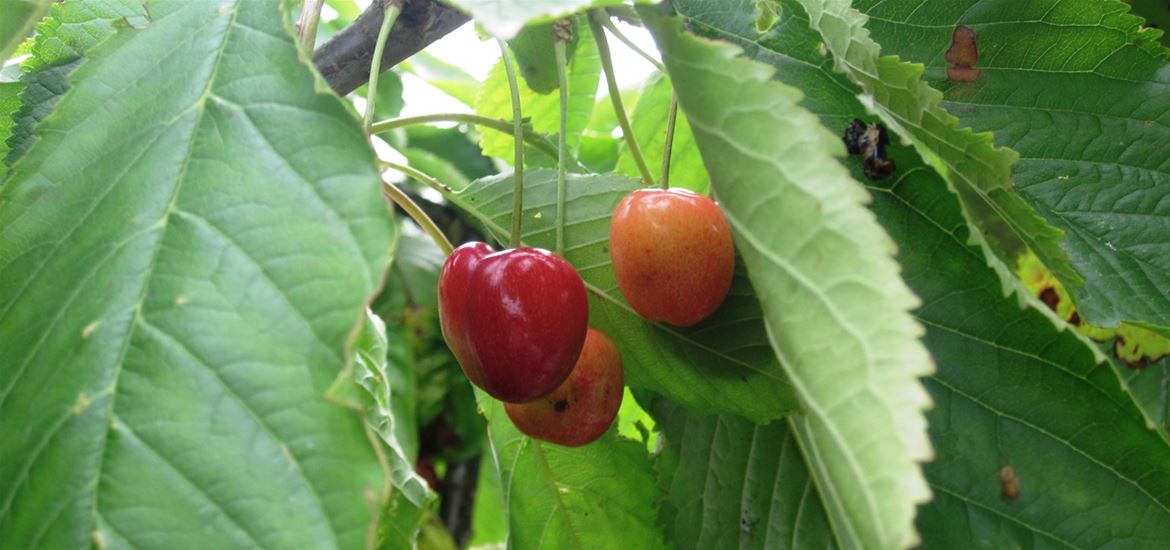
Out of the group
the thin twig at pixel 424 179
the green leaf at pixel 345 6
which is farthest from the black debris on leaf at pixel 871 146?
the green leaf at pixel 345 6

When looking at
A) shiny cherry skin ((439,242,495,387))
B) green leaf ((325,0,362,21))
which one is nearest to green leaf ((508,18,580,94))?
shiny cherry skin ((439,242,495,387))

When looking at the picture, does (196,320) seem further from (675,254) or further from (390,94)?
(390,94)

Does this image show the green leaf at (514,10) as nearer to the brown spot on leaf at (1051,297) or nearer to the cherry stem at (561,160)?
the cherry stem at (561,160)

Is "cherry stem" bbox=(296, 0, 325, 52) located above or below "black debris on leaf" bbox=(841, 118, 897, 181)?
above

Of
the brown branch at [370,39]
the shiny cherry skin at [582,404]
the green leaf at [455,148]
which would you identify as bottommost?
the green leaf at [455,148]

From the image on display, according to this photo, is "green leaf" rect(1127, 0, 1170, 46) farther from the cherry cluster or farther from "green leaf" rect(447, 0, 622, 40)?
"green leaf" rect(447, 0, 622, 40)

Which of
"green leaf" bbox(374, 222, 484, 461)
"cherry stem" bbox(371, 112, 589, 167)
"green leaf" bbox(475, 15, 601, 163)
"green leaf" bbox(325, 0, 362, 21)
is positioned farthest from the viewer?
"green leaf" bbox(374, 222, 484, 461)
